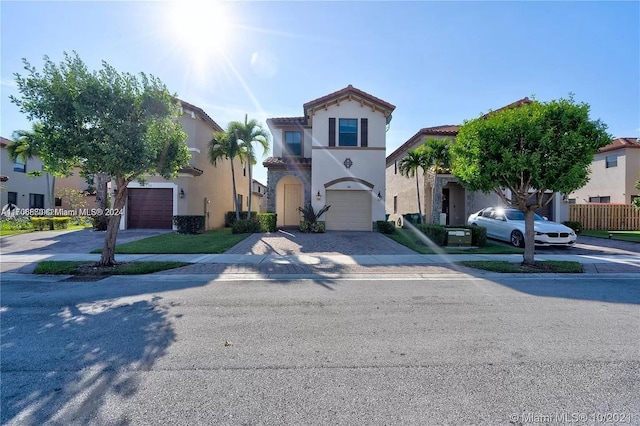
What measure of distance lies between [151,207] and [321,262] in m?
13.4

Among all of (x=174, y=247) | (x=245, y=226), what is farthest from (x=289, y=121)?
(x=174, y=247)

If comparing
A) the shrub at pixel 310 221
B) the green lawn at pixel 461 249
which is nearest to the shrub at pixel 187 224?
the shrub at pixel 310 221

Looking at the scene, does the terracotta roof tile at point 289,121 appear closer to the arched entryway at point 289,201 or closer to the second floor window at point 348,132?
the second floor window at point 348,132

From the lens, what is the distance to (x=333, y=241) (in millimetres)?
13984

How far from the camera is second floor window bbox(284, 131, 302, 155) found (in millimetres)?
20281

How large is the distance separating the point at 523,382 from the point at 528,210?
7.78 metres

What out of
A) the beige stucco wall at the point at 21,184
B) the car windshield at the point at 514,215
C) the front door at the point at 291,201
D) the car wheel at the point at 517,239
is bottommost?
the car wheel at the point at 517,239

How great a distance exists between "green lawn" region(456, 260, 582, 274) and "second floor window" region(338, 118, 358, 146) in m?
10.9

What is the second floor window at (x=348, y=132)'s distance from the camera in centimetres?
1827

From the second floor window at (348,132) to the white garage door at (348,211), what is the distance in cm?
299

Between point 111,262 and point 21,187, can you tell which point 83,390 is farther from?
point 21,187

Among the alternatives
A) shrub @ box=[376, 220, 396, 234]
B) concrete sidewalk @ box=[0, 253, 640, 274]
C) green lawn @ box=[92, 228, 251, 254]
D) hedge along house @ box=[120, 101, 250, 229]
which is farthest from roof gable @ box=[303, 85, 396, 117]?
concrete sidewalk @ box=[0, 253, 640, 274]

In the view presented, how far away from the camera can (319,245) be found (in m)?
12.9

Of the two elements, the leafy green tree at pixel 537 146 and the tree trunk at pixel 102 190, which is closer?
the leafy green tree at pixel 537 146
